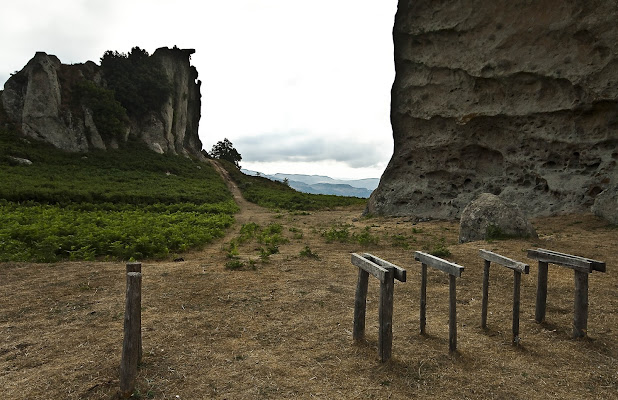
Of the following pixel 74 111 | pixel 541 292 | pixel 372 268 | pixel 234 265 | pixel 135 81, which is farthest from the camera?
pixel 135 81

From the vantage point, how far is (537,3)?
72.0 ft

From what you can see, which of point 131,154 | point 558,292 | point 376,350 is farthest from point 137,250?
point 131,154

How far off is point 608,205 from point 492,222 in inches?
282

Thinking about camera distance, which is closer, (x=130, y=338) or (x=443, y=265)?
(x=130, y=338)

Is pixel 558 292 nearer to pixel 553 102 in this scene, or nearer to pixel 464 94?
pixel 553 102

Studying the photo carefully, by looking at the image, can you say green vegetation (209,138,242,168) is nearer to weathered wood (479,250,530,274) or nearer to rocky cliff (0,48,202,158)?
rocky cliff (0,48,202,158)

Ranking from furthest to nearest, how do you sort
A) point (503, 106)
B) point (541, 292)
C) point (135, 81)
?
point (135, 81)
point (503, 106)
point (541, 292)

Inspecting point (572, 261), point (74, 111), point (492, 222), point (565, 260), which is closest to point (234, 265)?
point (565, 260)

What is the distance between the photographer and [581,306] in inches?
262

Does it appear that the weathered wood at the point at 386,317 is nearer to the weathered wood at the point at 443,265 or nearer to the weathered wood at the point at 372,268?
the weathered wood at the point at 372,268

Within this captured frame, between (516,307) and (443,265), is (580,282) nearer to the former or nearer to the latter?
(516,307)

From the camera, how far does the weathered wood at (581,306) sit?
6.67 meters

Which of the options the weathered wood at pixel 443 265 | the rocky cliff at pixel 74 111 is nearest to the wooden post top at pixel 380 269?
the weathered wood at pixel 443 265

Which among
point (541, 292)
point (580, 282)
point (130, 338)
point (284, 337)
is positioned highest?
point (580, 282)
